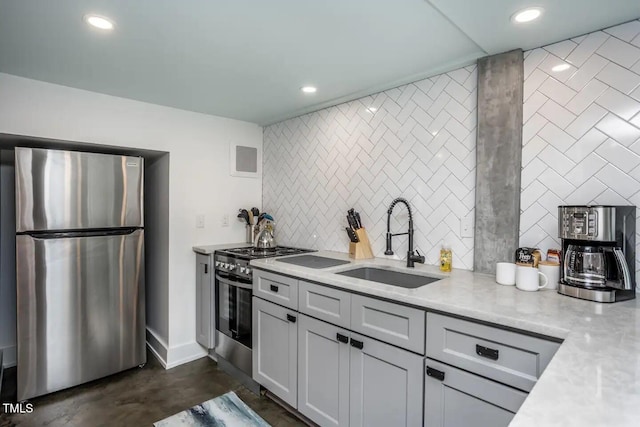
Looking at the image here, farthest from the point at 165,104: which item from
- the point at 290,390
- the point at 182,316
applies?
the point at 290,390

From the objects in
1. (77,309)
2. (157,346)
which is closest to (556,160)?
A: (77,309)

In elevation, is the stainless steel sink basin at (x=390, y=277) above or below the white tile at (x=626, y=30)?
below

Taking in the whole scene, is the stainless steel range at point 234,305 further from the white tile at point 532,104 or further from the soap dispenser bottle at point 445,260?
the white tile at point 532,104

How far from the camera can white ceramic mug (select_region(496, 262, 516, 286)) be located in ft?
5.42

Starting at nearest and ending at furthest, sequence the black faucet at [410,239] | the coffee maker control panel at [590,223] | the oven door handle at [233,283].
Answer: the coffee maker control panel at [590,223], the black faucet at [410,239], the oven door handle at [233,283]

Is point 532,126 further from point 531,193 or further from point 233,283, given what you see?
point 233,283

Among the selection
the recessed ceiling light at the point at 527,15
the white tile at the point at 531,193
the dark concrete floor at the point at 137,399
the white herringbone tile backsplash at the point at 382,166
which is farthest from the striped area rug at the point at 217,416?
the recessed ceiling light at the point at 527,15

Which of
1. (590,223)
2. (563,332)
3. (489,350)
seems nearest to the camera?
(563,332)

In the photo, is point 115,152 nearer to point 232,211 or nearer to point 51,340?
point 232,211

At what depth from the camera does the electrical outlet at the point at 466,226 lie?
6.51 feet

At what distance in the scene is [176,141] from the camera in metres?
2.86

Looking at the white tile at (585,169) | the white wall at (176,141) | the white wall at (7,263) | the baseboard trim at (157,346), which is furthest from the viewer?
the baseboard trim at (157,346)

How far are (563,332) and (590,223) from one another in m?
0.57

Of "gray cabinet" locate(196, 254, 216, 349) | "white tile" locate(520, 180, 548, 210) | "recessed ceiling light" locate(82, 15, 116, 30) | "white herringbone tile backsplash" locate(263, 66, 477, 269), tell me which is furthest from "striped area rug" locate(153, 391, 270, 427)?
"recessed ceiling light" locate(82, 15, 116, 30)
